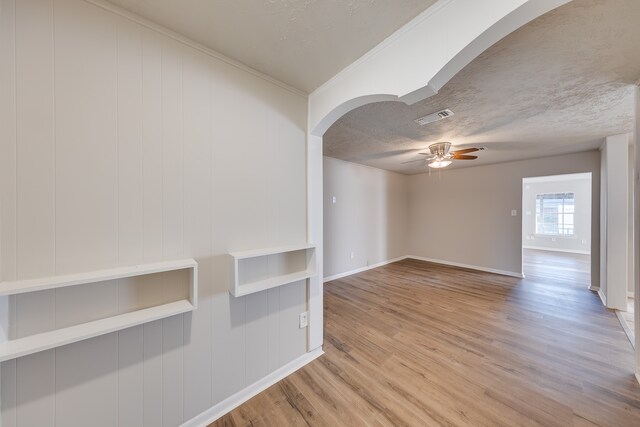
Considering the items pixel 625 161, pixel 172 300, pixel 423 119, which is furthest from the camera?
pixel 625 161

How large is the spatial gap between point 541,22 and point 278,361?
287 cm

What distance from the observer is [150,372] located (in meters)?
1.28

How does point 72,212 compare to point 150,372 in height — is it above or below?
above

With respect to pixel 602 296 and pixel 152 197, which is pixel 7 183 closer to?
pixel 152 197

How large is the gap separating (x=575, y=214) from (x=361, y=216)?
24.9 feet

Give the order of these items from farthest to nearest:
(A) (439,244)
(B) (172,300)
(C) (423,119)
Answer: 1. (A) (439,244)
2. (C) (423,119)
3. (B) (172,300)

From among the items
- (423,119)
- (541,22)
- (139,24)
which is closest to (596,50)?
(541,22)

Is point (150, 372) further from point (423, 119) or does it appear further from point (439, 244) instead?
point (439, 244)

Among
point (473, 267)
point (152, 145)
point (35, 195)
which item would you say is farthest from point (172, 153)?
point (473, 267)

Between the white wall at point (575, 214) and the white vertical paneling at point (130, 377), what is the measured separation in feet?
30.5

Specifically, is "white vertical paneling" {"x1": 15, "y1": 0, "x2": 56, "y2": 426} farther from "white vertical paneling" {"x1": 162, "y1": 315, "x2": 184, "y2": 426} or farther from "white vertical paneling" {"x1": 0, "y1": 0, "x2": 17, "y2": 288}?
"white vertical paneling" {"x1": 162, "y1": 315, "x2": 184, "y2": 426}

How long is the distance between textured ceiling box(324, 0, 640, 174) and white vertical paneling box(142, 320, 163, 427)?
8.27 ft

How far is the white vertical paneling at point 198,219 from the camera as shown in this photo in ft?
4.65

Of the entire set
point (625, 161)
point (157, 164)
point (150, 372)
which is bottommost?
point (150, 372)
